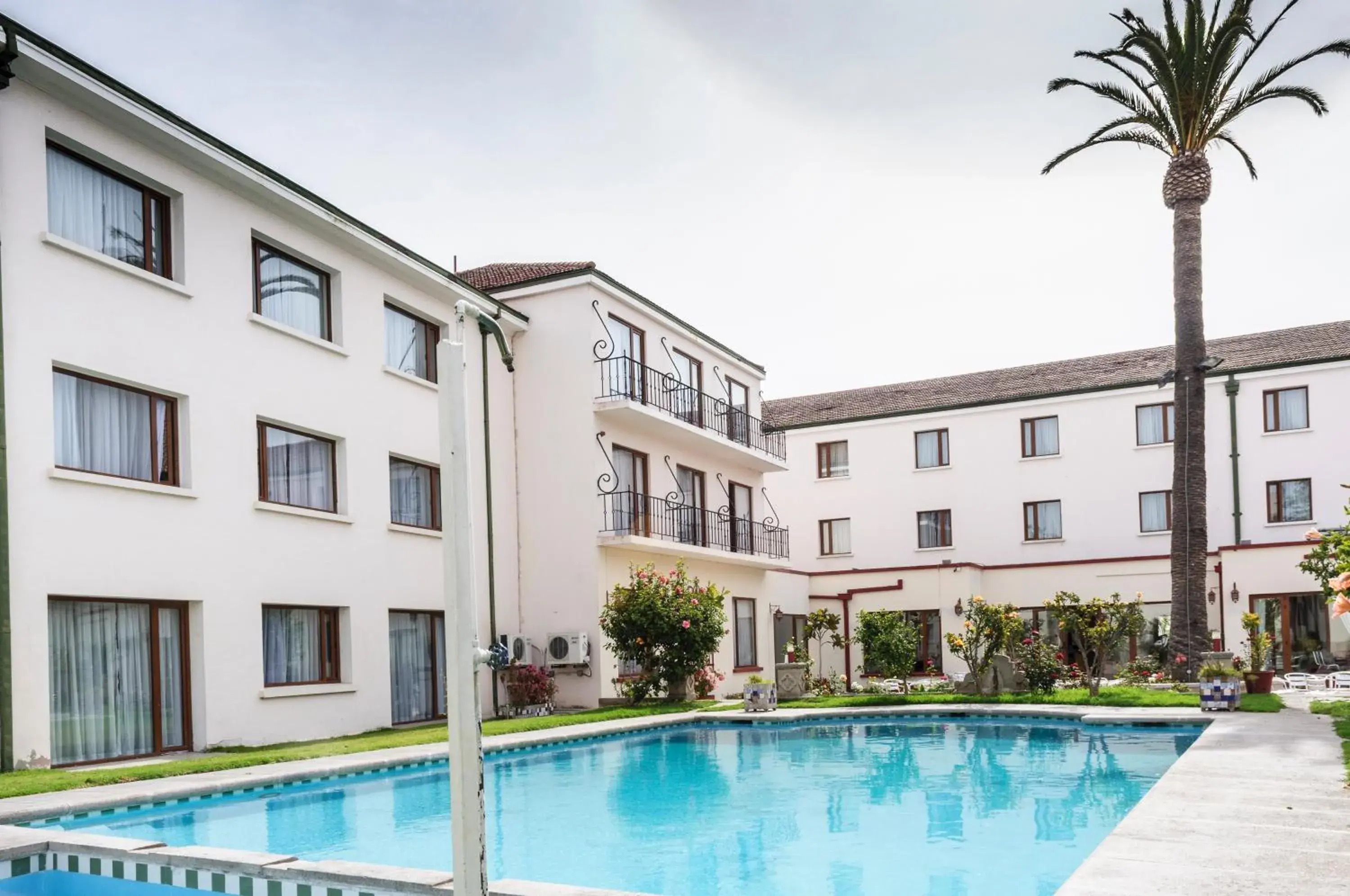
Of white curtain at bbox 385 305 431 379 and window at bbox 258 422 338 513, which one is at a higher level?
white curtain at bbox 385 305 431 379

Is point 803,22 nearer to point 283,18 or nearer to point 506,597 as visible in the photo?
point 283,18

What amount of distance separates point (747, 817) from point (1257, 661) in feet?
50.2

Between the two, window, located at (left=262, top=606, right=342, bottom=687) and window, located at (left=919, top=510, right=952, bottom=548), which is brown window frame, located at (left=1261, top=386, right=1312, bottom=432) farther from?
window, located at (left=262, top=606, right=342, bottom=687)

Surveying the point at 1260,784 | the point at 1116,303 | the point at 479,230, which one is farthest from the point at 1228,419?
the point at 1260,784

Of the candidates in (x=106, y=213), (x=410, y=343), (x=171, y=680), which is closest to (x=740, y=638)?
(x=410, y=343)

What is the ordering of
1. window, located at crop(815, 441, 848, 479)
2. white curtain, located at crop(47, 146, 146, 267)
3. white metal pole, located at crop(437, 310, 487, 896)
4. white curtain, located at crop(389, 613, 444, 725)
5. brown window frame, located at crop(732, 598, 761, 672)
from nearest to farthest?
white metal pole, located at crop(437, 310, 487, 896) < white curtain, located at crop(47, 146, 146, 267) < white curtain, located at crop(389, 613, 444, 725) < brown window frame, located at crop(732, 598, 761, 672) < window, located at crop(815, 441, 848, 479)

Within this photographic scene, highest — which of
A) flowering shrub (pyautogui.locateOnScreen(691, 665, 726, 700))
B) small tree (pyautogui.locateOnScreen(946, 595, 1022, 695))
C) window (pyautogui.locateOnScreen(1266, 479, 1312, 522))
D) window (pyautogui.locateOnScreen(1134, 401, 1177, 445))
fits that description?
window (pyautogui.locateOnScreen(1134, 401, 1177, 445))

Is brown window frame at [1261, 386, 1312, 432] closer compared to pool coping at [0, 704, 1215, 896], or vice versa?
pool coping at [0, 704, 1215, 896]

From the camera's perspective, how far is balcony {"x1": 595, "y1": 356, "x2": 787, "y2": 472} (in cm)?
2227

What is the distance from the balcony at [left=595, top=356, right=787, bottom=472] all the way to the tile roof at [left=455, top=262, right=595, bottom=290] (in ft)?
6.60

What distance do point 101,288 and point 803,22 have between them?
9246 mm

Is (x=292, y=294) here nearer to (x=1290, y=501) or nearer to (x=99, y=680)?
(x=99, y=680)

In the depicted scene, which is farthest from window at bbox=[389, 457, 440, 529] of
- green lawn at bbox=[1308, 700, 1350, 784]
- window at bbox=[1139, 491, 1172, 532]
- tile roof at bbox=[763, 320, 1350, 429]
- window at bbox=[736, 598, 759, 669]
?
window at bbox=[1139, 491, 1172, 532]

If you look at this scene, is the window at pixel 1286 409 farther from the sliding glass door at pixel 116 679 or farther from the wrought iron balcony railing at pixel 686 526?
the sliding glass door at pixel 116 679
